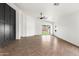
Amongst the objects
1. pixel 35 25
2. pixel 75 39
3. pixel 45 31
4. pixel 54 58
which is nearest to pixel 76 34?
pixel 75 39

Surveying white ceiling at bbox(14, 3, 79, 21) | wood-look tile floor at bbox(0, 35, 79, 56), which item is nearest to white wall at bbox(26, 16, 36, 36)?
white ceiling at bbox(14, 3, 79, 21)

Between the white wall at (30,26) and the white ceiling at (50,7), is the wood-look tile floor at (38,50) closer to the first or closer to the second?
the white ceiling at (50,7)

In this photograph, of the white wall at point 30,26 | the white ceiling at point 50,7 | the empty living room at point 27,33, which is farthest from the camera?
the white wall at point 30,26

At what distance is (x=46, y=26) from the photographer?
1933 cm

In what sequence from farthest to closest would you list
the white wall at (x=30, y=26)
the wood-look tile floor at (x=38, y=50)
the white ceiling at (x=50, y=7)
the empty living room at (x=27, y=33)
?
1. the white wall at (x=30, y=26)
2. the white ceiling at (x=50, y=7)
3. the empty living room at (x=27, y=33)
4. the wood-look tile floor at (x=38, y=50)

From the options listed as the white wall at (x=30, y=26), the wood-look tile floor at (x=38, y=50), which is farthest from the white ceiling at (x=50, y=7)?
the white wall at (x=30, y=26)

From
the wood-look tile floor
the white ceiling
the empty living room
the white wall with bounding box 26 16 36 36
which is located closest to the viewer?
the wood-look tile floor

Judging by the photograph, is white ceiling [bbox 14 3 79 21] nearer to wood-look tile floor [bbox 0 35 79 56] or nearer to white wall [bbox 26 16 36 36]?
wood-look tile floor [bbox 0 35 79 56]

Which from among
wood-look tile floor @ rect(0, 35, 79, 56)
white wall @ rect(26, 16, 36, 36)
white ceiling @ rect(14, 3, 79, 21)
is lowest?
wood-look tile floor @ rect(0, 35, 79, 56)

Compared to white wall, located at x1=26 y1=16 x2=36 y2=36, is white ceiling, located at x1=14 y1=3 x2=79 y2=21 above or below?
above

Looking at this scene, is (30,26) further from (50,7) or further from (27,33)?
(50,7)

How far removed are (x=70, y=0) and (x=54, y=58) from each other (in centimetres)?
89

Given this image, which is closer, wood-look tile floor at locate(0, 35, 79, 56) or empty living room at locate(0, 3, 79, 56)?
wood-look tile floor at locate(0, 35, 79, 56)

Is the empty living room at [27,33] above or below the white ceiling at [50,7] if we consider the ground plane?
below
